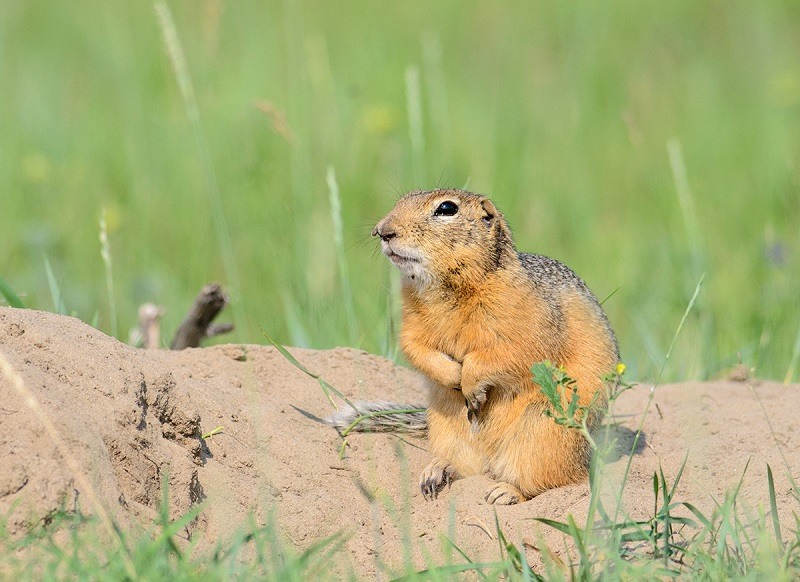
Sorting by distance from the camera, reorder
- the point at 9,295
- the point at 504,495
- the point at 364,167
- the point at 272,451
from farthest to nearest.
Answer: the point at 364,167
the point at 9,295
the point at 504,495
the point at 272,451

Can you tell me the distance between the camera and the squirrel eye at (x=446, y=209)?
4492mm

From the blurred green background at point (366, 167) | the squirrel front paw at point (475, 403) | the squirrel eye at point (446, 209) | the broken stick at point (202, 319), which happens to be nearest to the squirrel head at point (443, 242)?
the squirrel eye at point (446, 209)

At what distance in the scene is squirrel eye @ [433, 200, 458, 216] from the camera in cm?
449

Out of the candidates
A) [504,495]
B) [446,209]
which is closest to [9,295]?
[446,209]

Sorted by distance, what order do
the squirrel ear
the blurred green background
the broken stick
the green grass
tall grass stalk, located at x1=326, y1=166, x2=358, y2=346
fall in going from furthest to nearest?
the blurred green background, the green grass, tall grass stalk, located at x1=326, y1=166, x2=358, y2=346, the broken stick, the squirrel ear

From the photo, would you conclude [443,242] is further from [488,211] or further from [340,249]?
[340,249]

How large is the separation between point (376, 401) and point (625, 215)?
4.76 m

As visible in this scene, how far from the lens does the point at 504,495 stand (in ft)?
13.9

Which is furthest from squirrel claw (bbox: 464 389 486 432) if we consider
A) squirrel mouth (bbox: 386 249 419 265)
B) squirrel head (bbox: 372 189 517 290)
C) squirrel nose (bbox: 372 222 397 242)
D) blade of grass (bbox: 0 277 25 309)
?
blade of grass (bbox: 0 277 25 309)

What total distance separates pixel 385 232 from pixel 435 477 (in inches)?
36.6

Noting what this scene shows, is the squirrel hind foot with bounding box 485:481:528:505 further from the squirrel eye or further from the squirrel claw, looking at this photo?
the squirrel eye

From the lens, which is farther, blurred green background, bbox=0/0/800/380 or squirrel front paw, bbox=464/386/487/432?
blurred green background, bbox=0/0/800/380

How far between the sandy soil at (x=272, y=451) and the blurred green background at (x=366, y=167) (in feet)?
2.22

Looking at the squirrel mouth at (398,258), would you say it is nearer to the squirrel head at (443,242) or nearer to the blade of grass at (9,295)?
the squirrel head at (443,242)
